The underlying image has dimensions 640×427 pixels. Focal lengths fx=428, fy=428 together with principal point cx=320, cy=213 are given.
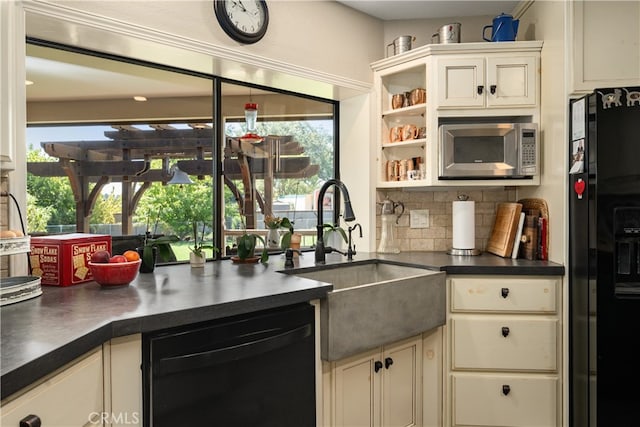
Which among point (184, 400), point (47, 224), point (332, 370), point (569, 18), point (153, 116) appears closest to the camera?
point (184, 400)

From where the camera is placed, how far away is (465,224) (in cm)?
260

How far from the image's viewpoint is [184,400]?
1272 millimetres

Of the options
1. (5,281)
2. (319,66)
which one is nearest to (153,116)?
(319,66)

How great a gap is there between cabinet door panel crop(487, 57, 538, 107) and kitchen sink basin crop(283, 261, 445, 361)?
1117 mm

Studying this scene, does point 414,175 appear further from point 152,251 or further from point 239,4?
point 152,251

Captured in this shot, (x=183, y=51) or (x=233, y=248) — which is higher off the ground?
(x=183, y=51)

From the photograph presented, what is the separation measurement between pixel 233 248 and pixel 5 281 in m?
1.22

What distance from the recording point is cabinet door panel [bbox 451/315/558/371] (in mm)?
2182

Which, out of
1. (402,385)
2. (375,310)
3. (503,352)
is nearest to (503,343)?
(503,352)

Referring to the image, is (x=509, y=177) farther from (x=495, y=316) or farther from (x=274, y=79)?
(x=274, y=79)

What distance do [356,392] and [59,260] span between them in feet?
4.31

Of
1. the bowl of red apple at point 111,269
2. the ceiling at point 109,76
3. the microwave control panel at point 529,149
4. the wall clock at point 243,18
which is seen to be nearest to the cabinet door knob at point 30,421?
the bowl of red apple at point 111,269

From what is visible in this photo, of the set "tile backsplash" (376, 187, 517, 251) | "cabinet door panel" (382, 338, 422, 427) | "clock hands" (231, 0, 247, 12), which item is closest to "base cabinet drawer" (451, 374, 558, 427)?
"cabinet door panel" (382, 338, 422, 427)

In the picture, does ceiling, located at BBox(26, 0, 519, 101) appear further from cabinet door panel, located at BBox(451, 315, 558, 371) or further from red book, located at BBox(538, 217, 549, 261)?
cabinet door panel, located at BBox(451, 315, 558, 371)
